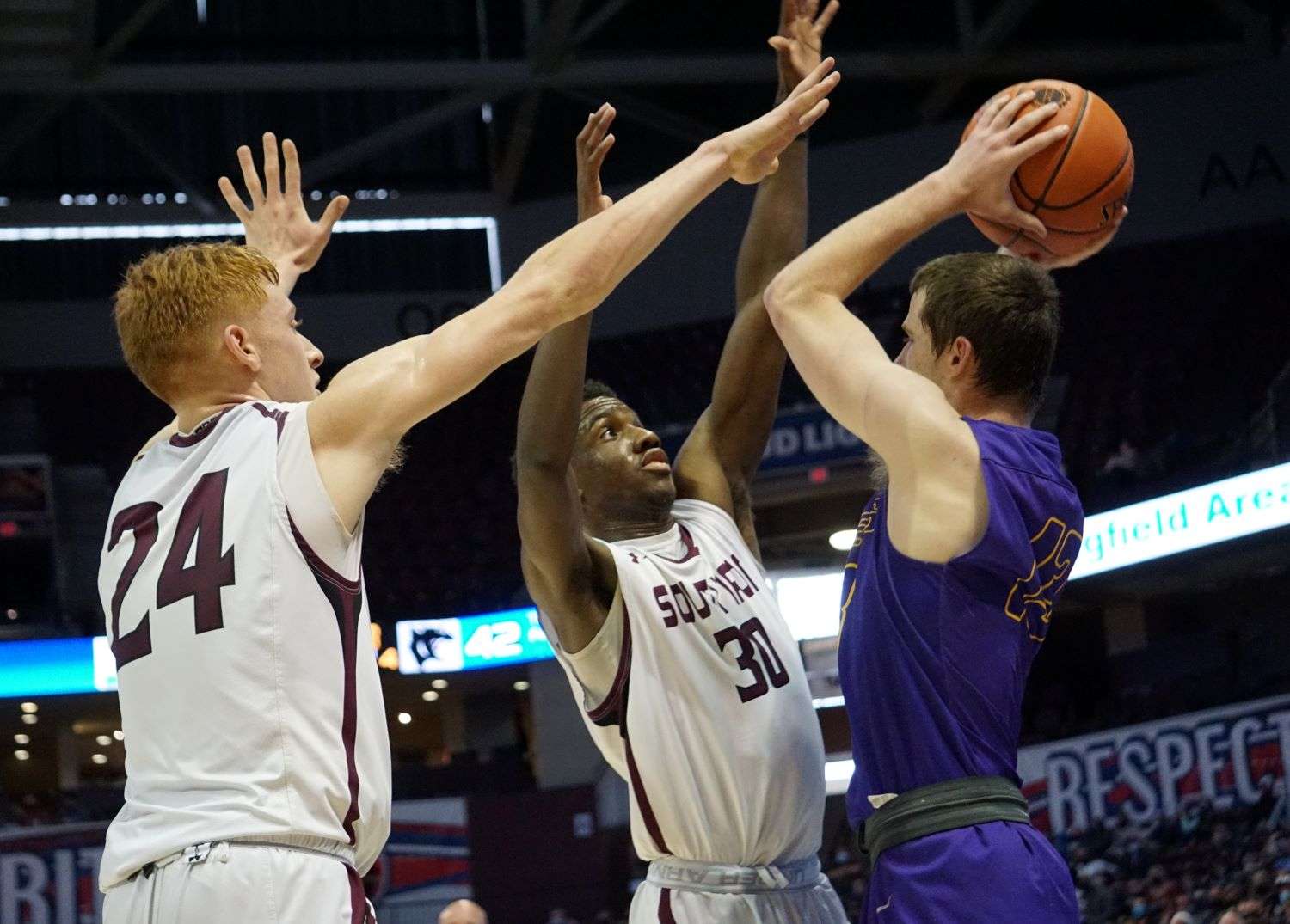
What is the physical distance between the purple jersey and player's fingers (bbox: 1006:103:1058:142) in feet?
1.99

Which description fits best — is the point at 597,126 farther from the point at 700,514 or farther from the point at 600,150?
the point at 700,514

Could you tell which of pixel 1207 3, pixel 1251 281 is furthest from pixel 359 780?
pixel 1207 3

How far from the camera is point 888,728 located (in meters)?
3.03

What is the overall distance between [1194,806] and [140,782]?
1348 cm

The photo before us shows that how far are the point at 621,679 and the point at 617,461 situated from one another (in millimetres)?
678

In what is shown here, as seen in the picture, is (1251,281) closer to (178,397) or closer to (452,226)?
(452,226)

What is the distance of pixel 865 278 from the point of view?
306cm

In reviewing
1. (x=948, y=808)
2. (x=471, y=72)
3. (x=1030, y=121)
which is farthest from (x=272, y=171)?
(x=471, y=72)

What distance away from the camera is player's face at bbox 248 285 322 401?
2988 mm

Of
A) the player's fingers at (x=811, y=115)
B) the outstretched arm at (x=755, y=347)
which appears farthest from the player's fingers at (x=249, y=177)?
the player's fingers at (x=811, y=115)

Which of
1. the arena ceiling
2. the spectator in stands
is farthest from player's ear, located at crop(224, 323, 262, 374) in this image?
the arena ceiling

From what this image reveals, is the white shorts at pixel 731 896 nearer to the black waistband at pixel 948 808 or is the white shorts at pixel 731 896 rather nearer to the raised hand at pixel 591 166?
the black waistband at pixel 948 808

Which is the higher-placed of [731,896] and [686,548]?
[686,548]

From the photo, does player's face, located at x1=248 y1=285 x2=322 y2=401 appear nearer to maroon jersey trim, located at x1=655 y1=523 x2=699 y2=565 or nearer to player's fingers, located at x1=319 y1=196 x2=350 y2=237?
player's fingers, located at x1=319 y1=196 x2=350 y2=237
